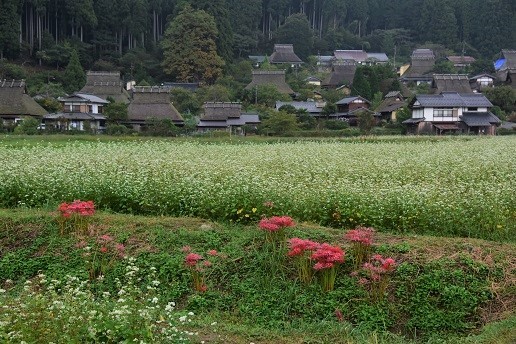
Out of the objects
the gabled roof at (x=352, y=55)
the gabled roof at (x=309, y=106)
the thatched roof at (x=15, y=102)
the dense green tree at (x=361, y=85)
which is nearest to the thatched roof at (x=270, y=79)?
the dense green tree at (x=361, y=85)

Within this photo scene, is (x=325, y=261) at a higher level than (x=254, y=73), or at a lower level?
lower

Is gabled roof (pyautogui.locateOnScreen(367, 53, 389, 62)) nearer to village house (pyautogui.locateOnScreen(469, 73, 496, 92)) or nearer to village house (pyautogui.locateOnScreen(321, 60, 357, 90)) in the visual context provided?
village house (pyautogui.locateOnScreen(321, 60, 357, 90))

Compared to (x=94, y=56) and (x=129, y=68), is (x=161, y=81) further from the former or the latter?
(x=94, y=56)

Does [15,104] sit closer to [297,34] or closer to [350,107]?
[350,107]

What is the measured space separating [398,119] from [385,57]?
32157 millimetres

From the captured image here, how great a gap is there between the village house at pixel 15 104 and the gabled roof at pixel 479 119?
89.6ft

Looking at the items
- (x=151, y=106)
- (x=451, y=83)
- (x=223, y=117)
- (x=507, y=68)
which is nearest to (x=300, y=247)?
(x=151, y=106)

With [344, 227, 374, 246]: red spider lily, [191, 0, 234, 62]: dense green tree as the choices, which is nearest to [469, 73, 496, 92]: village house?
[191, 0, 234, 62]: dense green tree

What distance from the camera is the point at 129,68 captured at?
52.7m

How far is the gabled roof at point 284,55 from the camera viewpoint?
204 ft

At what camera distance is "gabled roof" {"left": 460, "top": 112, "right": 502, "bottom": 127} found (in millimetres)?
37250

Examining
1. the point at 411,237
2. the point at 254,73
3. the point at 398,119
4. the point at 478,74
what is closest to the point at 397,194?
the point at 411,237

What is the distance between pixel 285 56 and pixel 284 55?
155 millimetres

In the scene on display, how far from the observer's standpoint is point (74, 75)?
155 ft
